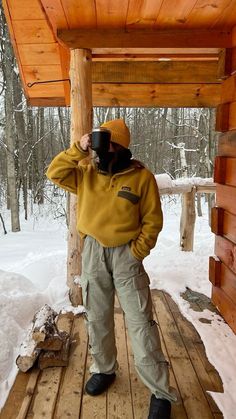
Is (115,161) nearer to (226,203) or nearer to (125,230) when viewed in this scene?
(125,230)

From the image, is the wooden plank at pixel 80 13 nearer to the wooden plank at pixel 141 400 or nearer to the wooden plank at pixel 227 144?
the wooden plank at pixel 227 144

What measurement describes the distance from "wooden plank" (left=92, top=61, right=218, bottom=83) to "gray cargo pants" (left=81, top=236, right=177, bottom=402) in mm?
2687

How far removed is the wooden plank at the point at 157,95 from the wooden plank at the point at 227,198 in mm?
1534

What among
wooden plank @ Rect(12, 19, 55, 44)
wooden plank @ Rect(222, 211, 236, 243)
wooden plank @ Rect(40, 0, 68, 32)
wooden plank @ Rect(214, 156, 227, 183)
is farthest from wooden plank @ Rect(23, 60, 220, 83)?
wooden plank @ Rect(222, 211, 236, 243)

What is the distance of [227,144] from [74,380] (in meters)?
2.57

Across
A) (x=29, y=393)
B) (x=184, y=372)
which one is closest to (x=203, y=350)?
(x=184, y=372)

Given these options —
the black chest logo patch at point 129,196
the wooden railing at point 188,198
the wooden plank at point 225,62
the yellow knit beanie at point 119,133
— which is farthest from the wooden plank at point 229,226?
the wooden railing at point 188,198

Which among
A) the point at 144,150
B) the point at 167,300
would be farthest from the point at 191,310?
the point at 144,150

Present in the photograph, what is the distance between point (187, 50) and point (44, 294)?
290cm

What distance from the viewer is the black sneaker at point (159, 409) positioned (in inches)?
89.9

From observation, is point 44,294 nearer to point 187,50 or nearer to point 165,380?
point 165,380

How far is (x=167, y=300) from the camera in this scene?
14.2 feet

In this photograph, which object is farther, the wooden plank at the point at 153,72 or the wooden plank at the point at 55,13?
the wooden plank at the point at 153,72

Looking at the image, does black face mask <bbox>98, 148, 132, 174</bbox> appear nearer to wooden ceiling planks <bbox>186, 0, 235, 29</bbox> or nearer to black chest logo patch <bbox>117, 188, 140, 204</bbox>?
black chest logo patch <bbox>117, 188, 140, 204</bbox>
